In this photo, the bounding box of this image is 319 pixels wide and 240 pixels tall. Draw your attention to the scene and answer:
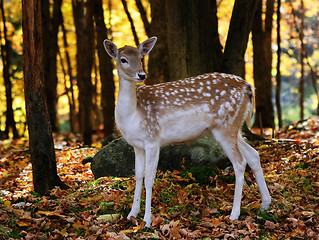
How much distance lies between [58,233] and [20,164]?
13.6ft

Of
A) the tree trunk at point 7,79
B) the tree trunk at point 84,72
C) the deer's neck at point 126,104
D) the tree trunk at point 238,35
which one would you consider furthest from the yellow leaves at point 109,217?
the tree trunk at point 7,79

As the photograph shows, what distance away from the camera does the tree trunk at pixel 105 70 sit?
34.9 feet

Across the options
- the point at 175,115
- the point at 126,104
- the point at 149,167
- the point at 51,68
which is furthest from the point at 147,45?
the point at 51,68

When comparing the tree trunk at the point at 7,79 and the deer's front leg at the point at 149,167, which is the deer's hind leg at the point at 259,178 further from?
the tree trunk at the point at 7,79

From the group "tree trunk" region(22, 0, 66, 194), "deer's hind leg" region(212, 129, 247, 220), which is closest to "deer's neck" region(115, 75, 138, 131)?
"deer's hind leg" region(212, 129, 247, 220)

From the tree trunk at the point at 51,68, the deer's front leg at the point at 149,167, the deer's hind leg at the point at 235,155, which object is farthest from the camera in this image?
the tree trunk at the point at 51,68

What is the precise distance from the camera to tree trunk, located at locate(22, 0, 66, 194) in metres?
5.63

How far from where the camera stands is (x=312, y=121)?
11.6 metres

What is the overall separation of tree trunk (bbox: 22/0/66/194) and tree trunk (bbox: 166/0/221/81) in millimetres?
2441

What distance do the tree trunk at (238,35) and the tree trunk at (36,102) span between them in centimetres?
322

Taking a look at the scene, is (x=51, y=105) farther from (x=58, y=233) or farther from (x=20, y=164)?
(x=58, y=233)

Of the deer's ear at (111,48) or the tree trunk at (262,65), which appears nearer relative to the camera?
the deer's ear at (111,48)

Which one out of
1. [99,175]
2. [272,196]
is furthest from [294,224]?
[99,175]

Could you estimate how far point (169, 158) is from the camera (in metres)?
6.58
